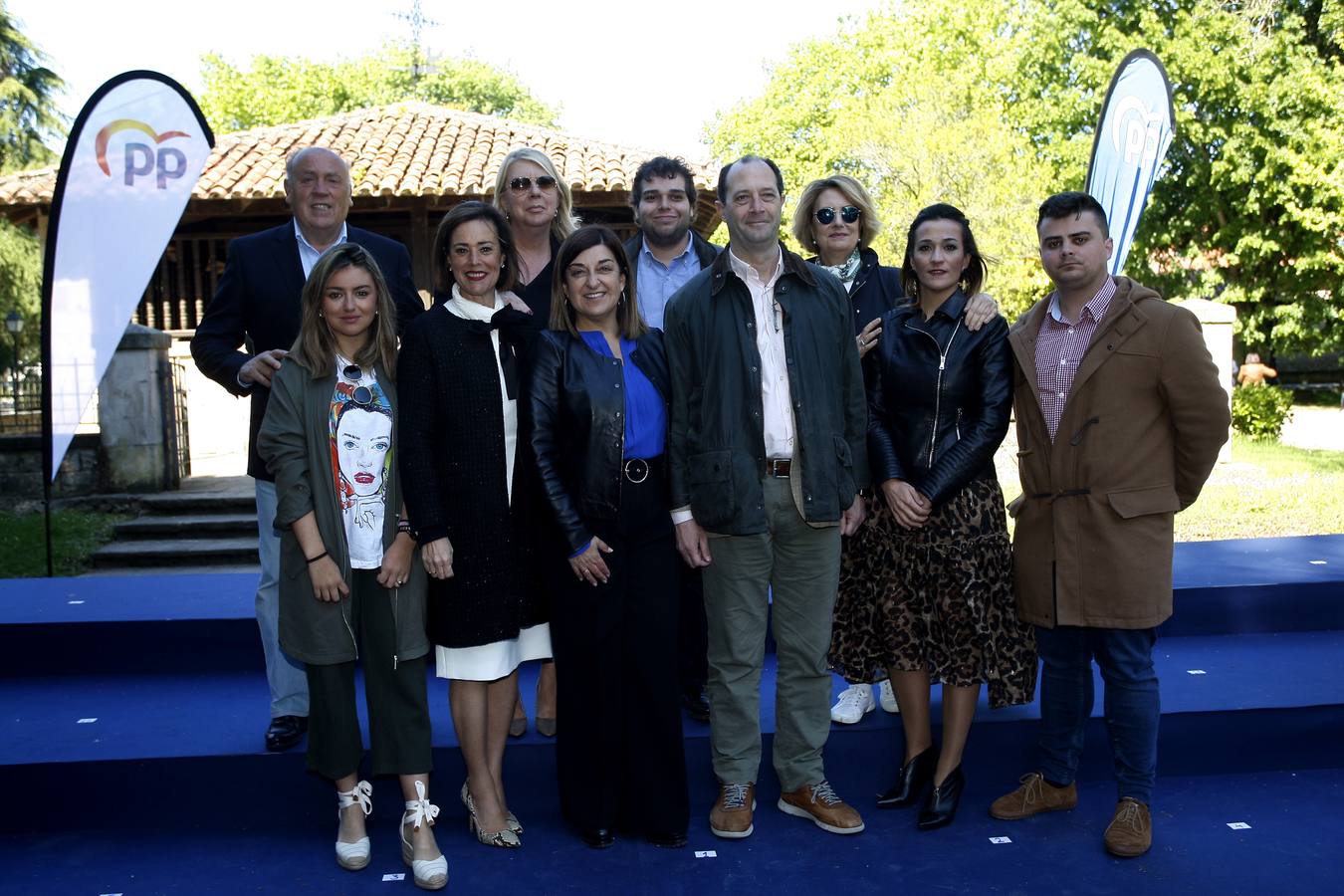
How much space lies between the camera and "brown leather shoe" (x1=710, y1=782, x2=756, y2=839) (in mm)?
3275

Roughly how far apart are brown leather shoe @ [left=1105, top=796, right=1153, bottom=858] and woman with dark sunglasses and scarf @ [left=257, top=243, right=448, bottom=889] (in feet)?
6.43

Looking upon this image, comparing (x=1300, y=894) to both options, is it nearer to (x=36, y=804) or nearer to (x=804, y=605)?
(x=804, y=605)

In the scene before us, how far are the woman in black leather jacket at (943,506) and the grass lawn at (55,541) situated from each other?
6.45m

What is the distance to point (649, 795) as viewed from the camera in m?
3.22

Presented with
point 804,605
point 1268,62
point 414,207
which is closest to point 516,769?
point 804,605

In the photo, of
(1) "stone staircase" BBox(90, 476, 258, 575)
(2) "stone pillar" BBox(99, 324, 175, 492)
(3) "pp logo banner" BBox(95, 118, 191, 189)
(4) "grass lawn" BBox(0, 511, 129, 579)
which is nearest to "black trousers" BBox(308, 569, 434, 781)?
(3) "pp logo banner" BBox(95, 118, 191, 189)

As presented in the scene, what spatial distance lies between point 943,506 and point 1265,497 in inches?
270

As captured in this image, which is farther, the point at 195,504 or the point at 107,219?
the point at 195,504

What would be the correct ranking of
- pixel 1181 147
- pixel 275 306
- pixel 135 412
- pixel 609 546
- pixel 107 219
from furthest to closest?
pixel 1181 147
pixel 135 412
pixel 107 219
pixel 275 306
pixel 609 546

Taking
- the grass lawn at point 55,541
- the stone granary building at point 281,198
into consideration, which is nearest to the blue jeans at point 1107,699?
the grass lawn at point 55,541

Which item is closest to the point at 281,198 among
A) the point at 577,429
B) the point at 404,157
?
the point at 404,157

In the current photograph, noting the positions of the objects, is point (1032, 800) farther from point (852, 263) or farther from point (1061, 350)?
point (852, 263)

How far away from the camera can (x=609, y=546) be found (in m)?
3.11

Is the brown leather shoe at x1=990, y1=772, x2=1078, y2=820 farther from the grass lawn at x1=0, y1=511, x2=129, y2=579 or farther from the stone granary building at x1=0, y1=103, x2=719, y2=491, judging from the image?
the stone granary building at x1=0, y1=103, x2=719, y2=491
